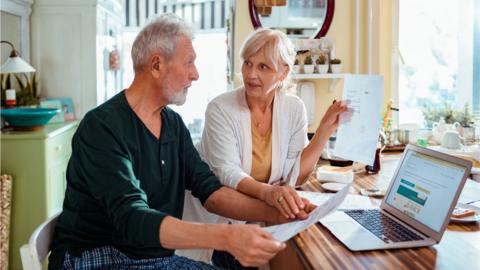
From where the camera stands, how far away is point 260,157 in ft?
6.23

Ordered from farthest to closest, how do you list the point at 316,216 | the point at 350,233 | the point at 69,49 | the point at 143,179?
1. the point at 69,49
2. the point at 143,179
3. the point at 350,233
4. the point at 316,216

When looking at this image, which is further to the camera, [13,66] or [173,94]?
[13,66]

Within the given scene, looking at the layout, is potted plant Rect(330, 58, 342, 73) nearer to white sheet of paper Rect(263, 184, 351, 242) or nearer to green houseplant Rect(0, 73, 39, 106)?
white sheet of paper Rect(263, 184, 351, 242)

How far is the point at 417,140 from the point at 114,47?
121 inches

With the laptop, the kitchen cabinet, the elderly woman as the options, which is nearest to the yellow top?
the elderly woman

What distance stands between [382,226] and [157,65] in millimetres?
801

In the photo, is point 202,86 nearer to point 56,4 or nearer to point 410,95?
point 56,4

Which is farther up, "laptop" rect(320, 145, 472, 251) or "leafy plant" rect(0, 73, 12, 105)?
"leafy plant" rect(0, 73, 12, 105)

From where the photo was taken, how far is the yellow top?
1.89 m

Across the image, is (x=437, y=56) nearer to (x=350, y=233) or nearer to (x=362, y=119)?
(x=362, y=119)

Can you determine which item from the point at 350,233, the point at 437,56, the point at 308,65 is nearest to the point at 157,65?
the point at 350,233

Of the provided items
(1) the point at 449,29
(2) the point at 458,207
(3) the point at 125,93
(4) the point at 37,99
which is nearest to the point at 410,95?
(1) the point at 449,29

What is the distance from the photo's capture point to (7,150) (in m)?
2.80

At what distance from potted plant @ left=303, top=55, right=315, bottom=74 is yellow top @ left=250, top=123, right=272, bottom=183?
113cm
